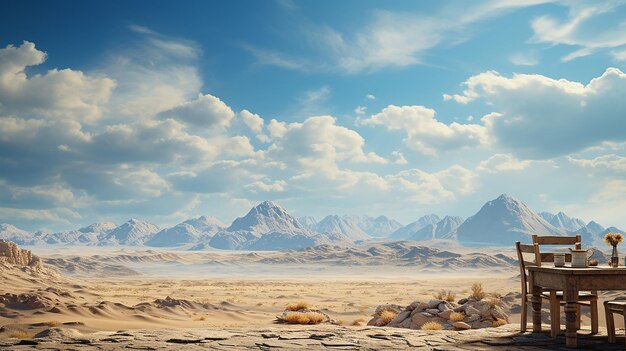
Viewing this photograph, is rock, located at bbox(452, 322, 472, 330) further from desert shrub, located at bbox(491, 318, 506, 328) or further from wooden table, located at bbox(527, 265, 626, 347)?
wooden table, located at bbox(527, 265, 626, 347)

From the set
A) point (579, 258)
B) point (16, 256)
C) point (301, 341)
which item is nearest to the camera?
point (579, 258)

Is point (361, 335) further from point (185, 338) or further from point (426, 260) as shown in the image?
point (426, 260)

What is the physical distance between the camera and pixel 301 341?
9359 mm

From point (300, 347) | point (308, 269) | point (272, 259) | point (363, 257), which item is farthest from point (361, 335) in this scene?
point (272, 259)

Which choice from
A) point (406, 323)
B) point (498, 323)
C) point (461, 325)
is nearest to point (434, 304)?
point (406, 323)

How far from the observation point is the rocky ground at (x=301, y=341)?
875 cm

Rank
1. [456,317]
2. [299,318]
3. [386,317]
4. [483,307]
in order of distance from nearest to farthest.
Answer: [456,317]
[483,307]
[299,318]
[386,317]

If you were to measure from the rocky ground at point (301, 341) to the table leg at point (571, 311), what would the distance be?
18 cm

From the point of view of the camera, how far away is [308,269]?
166250 mm

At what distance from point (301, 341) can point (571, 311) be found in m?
4.18

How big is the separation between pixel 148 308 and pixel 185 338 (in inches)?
810

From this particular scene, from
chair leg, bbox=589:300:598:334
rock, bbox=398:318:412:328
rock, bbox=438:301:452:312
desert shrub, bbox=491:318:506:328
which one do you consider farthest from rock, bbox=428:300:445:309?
chair leg, bbox=589:300:598:334

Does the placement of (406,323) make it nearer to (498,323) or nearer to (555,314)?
(498,323)

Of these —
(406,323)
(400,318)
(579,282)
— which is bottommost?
(406,323)
